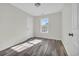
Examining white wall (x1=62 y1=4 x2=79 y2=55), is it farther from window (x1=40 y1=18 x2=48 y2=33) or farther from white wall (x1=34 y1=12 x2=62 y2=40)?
window (x1=40 y1=18 x2=48 y2=33)

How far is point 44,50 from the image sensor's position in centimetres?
143

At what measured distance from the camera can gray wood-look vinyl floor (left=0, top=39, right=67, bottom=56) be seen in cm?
134

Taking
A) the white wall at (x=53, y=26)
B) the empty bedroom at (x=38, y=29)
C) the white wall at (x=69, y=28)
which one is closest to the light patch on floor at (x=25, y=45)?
the empty bedroom at (x=38, y=29)

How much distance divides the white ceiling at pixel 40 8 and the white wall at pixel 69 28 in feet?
0.43

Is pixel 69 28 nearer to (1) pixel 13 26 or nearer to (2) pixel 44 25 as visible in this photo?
(2) pixel 44 25

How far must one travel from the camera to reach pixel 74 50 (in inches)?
51.4

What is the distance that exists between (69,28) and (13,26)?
0.91 meters

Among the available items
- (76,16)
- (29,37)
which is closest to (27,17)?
(29,37)

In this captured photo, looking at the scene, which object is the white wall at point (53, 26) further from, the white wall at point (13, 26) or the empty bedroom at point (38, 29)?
the white wall at point (13, 26)

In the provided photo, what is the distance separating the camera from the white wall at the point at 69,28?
4.22ft

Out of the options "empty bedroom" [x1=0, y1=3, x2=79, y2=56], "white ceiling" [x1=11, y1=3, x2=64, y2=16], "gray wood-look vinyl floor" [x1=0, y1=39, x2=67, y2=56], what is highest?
"white ceiling" [x1=11, y1=3, x2=64, y2=16]

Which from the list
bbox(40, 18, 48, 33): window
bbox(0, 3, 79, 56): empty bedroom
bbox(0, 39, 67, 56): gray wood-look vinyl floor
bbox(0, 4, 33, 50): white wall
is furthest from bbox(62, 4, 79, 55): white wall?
bbox(0, 4, 33, 50): white wall

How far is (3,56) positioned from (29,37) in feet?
1.61

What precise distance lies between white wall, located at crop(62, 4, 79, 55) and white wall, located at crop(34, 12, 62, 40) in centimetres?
6
